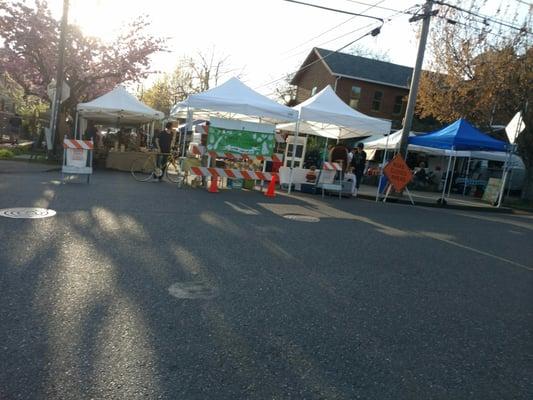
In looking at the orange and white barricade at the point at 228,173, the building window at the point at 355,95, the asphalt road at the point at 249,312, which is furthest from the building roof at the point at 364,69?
the asphalt road at the point at 249,312

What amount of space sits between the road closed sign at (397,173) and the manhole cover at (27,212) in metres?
10.5

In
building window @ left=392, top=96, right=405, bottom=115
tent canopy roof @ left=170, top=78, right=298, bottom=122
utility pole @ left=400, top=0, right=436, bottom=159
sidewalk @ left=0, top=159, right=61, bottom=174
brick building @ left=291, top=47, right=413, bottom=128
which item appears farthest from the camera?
building window @ left=392, top=96, right=405, bottom=115

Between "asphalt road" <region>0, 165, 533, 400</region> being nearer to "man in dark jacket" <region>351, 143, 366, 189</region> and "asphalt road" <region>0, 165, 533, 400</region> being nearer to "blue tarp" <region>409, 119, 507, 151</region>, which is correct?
"blue tarp" <region>409, 119, 507, 151</region>

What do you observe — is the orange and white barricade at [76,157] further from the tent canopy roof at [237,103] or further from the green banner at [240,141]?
the green banner at [240,141]

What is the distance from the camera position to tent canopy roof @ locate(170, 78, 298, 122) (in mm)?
13070

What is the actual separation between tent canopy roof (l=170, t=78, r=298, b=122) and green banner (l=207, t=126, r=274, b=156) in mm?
594

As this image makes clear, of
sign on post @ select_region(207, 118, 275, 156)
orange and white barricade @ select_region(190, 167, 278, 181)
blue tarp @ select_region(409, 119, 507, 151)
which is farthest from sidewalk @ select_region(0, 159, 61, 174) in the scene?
blue tarp @ select_region(409, 119, 507, 151)

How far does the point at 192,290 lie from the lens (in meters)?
4.41

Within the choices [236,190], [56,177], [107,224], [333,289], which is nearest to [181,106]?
[236,190]

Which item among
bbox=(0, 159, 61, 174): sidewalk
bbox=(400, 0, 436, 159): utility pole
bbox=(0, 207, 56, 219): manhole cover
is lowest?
bbox=(0, 159, 61, 174): sidewalk

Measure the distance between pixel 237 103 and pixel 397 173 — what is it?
578 centimetres

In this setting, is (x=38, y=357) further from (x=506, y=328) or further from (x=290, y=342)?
(x=506, y=328)

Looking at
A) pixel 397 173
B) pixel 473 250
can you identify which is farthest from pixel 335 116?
pixel 473 250

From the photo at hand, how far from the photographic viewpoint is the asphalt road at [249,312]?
2.89 metres
